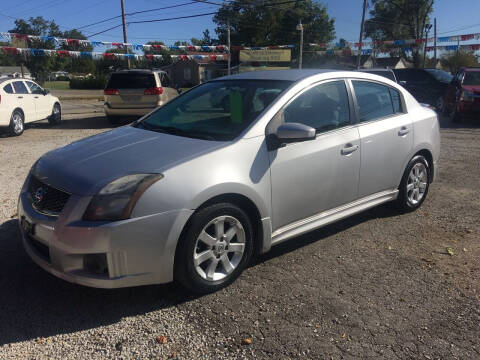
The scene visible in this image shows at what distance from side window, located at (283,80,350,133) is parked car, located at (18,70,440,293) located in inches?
0.5

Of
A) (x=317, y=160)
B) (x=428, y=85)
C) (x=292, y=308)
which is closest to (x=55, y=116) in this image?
(x=317, y=160)

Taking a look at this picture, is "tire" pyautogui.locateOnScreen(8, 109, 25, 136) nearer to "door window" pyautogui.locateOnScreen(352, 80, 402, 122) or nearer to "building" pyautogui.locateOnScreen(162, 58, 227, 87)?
"door window" pyautogui.locateOnScreen(352, 80, 402, 122)

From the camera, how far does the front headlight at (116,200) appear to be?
266cm

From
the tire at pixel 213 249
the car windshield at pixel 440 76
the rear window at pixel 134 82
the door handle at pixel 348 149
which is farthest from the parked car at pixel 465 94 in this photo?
the tire at pixel 213 249

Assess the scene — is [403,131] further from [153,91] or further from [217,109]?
[153,91]

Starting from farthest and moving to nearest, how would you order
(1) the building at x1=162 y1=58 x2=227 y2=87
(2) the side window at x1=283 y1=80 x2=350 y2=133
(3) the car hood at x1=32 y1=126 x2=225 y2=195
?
(1) the building at x1=162 y1=58 x2=227 y2=87
(2) the side window at x1=283 y1=80 x2=350 y2=133
(3) the car hood at x1=32 y1=126 x2=225 y2=195

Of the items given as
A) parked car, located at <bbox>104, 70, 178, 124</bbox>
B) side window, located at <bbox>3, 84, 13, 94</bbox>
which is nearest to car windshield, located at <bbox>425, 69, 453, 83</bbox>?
parked car, located at <bbox>104, 70, 178, 124</bbox>

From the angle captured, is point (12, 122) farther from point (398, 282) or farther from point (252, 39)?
point (252, 39)

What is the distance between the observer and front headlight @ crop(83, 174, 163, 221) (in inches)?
105

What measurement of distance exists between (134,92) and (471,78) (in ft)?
34.1

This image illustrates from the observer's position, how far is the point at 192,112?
4.12 meters

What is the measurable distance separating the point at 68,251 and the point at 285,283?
5.37 feet

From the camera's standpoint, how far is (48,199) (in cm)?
292

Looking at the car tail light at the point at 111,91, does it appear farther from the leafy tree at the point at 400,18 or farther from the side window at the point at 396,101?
the leafy tree at the point at 400,18
